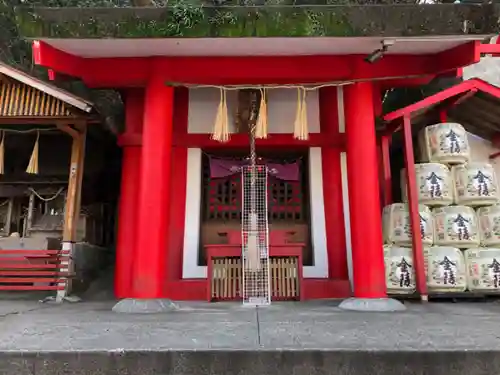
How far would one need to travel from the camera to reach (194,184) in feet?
25.3

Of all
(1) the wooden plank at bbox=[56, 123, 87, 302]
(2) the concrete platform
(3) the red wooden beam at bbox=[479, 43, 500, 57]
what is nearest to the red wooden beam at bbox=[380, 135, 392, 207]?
(3) the red wooden beam at bbox=[479, 43, 500, 57]

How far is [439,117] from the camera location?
8.07 m

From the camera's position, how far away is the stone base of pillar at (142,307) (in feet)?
18.2

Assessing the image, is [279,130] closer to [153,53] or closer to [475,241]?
[153,53]

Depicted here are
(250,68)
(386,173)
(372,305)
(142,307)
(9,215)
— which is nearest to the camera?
(142,307)

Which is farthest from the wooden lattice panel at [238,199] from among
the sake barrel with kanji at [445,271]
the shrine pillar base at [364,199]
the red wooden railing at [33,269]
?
the red wooden railing at [33,269]

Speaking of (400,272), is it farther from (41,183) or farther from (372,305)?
(41,183)

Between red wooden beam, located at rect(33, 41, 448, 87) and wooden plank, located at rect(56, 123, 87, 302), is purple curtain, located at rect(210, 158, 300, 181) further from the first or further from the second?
wooden plank, located at rect(56, 123, 87, 302)

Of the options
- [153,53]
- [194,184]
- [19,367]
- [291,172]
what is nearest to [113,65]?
[153,53]

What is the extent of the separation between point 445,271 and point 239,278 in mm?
3247

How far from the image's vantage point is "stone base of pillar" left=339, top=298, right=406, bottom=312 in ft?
18.6

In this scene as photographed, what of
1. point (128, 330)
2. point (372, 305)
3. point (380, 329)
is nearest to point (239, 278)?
point (372, 305)

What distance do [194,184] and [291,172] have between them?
5.90 feet

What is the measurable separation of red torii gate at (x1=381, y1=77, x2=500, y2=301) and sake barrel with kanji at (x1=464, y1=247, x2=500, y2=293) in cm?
84
